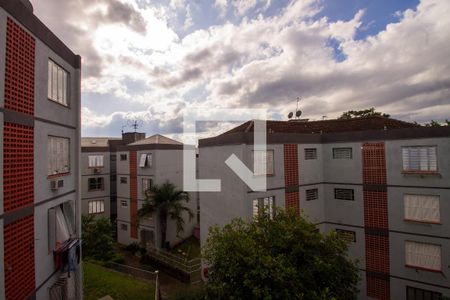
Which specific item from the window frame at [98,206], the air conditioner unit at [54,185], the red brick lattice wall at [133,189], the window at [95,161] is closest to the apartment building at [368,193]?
the air conditioner unit at [54,185]

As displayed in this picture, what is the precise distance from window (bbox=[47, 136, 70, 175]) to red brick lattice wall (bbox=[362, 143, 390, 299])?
55.5 feet

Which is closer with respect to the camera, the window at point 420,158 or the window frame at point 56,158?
the window frame at point 56,158

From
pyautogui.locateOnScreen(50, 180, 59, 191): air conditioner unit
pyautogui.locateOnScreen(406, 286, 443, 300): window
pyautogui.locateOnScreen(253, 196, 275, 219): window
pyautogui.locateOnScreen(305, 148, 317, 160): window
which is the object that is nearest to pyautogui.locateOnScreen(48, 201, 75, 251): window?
pyautogui.locateOnScreen(50, 180, 59, 191): air conditioner unit

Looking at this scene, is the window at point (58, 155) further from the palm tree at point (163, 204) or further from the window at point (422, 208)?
the window at point (422, 208)

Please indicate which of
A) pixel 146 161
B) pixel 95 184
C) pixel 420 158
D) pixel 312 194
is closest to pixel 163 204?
pixel 146 161

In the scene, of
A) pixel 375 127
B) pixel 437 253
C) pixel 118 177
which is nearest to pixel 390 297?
pixel 437 253

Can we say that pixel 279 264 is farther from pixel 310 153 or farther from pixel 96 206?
pixel 96 206

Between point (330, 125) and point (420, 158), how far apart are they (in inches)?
304

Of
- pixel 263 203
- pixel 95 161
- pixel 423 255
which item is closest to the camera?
pixel 423 255

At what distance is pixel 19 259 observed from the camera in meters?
7.59

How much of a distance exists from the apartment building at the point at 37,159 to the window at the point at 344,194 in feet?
52.1

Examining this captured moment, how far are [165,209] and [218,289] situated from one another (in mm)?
16324

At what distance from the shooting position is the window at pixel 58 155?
9734 millimetres

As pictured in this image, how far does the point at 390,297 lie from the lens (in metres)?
15.8
